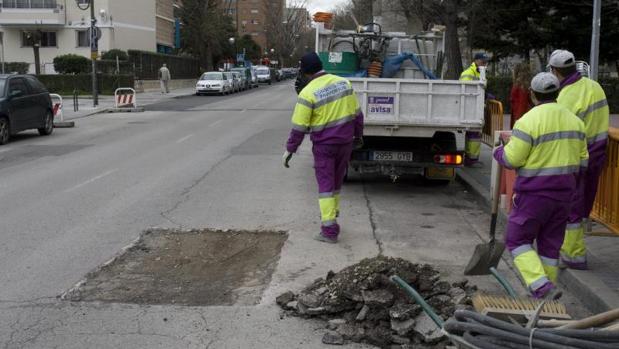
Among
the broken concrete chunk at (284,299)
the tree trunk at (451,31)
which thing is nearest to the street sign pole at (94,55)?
the tree trunk at (451,31)

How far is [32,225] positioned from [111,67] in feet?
127

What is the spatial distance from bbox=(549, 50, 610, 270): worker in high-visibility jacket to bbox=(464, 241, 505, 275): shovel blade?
0.83 meters

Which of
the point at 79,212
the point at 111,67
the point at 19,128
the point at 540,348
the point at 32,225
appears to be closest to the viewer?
the point at 540,348

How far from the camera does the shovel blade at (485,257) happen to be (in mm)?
5582

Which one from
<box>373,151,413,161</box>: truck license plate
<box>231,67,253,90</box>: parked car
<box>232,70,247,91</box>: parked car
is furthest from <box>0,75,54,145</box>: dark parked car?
<box>231,67,253,90</box>: parked car

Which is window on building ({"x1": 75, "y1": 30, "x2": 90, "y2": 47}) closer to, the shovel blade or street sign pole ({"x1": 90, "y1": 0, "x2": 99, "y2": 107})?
street sign pole ({"x1": 90, "y1": 0, "x2": 99, "y2": 107})

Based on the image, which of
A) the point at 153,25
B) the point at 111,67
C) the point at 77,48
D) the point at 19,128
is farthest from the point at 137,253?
the point at 153,25

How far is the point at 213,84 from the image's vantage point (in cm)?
4431

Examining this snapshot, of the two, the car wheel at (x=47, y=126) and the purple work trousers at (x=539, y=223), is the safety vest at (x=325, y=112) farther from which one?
the car wheel at (x=47, y=126)

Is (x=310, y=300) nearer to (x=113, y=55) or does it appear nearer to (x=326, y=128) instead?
(x=326, y=128)

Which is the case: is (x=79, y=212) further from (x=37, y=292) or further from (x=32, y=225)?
(x=37, y=292)

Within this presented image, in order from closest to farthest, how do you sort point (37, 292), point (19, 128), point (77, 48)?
point (37, 292) → point (19, 128) → point (77, 48)

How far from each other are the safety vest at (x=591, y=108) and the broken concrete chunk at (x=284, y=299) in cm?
296

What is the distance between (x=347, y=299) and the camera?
5.02 metres
